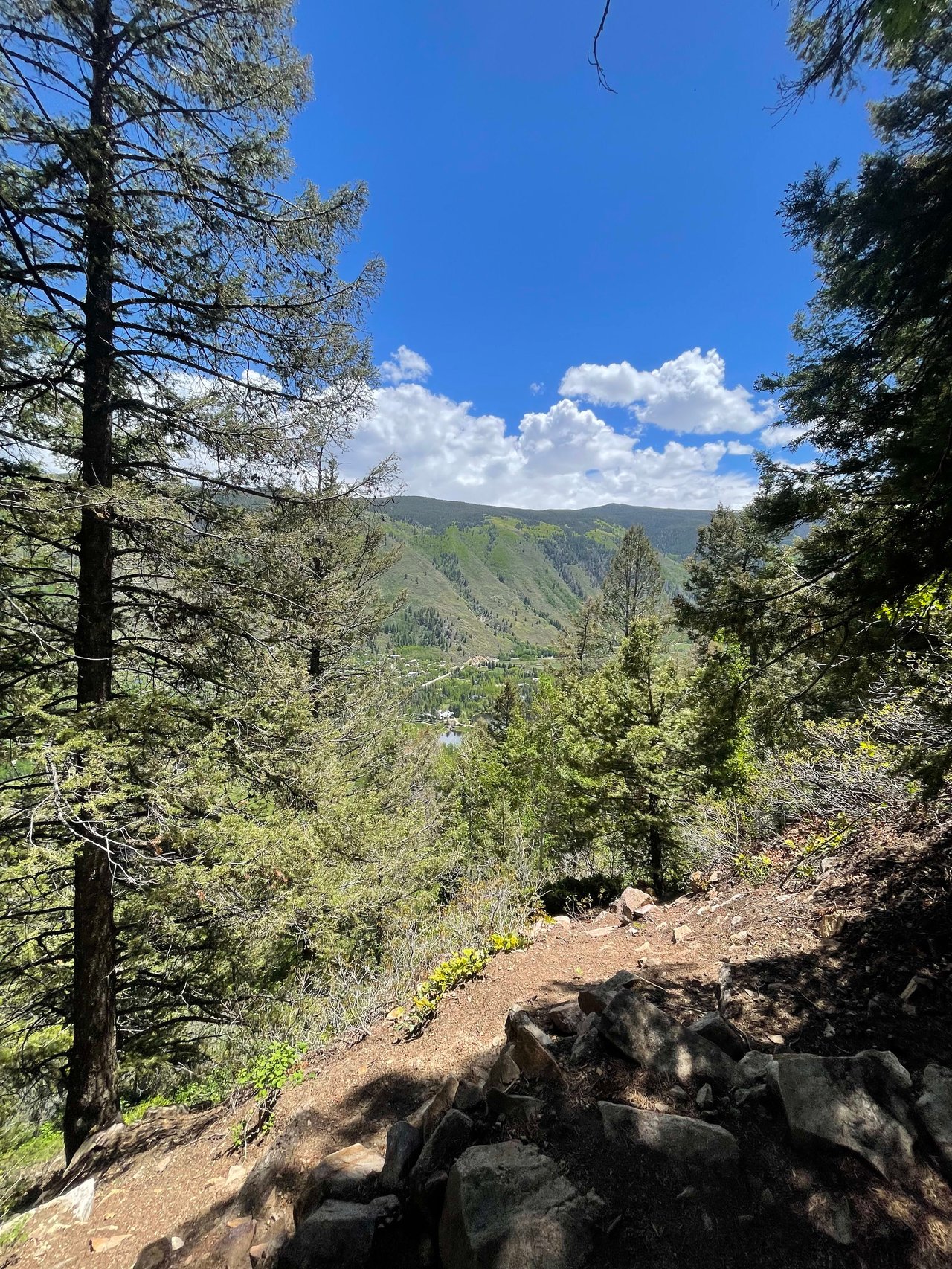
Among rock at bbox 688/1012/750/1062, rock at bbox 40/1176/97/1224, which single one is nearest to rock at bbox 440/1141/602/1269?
rock at bbox 688/1012/750/1062

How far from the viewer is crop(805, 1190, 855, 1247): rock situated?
1779mm

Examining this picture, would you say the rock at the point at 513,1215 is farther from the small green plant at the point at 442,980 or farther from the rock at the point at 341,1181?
the small green plant at the point at 442,980

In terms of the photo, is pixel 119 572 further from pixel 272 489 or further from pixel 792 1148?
pixel 792 1148

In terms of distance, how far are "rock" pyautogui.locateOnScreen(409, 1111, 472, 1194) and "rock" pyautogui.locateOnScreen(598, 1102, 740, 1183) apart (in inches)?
29.3

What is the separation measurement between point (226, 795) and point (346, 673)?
6.27 m

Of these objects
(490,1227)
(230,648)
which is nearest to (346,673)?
(230,648)

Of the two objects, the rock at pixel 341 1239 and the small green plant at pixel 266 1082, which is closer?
the rock at pixel 341 1239

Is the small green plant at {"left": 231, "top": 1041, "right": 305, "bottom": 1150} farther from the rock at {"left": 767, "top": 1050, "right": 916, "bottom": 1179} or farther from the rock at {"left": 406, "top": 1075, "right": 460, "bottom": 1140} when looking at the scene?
the rock at {"left": 767, "top": 1050, "right": 916, "bottom": 1179}

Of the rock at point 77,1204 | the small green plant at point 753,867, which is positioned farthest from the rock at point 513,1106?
the small green plant at point 753,867

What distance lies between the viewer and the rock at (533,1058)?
281 centimetres

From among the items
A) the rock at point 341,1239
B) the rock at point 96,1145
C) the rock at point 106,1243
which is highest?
the rock at point 341,1239

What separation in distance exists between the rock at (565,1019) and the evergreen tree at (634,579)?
20.2 metres

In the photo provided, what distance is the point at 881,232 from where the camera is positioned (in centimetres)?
377

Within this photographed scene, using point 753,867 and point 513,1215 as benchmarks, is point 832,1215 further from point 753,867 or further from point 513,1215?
point 753,867
